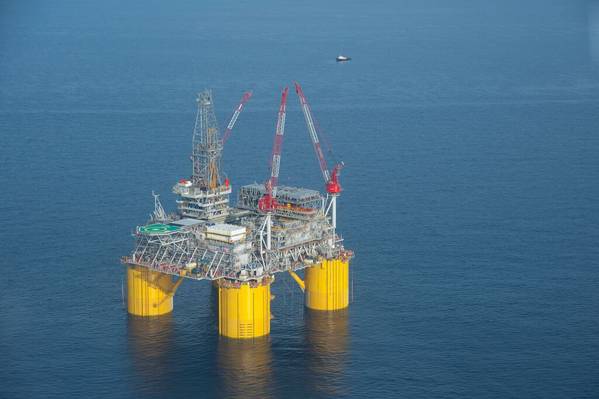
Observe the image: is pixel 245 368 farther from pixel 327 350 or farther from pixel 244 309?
pixel 327 350

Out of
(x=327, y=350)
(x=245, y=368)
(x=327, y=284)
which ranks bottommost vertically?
(x=245, y=368)

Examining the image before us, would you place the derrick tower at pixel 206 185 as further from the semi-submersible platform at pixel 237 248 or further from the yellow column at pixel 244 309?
the yellow column at pixel 244 309

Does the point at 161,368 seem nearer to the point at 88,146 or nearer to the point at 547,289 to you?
the point at 547,289

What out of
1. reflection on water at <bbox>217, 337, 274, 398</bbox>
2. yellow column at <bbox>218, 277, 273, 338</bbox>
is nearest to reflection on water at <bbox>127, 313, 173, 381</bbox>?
reflection on water at <bbox>217, 337, 274, 398</bbox>

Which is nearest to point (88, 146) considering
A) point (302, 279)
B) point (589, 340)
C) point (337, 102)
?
point (337, 102)

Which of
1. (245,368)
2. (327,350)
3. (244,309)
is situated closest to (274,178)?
(244,309)

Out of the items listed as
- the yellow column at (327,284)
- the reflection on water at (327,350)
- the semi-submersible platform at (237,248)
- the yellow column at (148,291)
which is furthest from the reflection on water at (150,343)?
the yellow column at (327,284)
